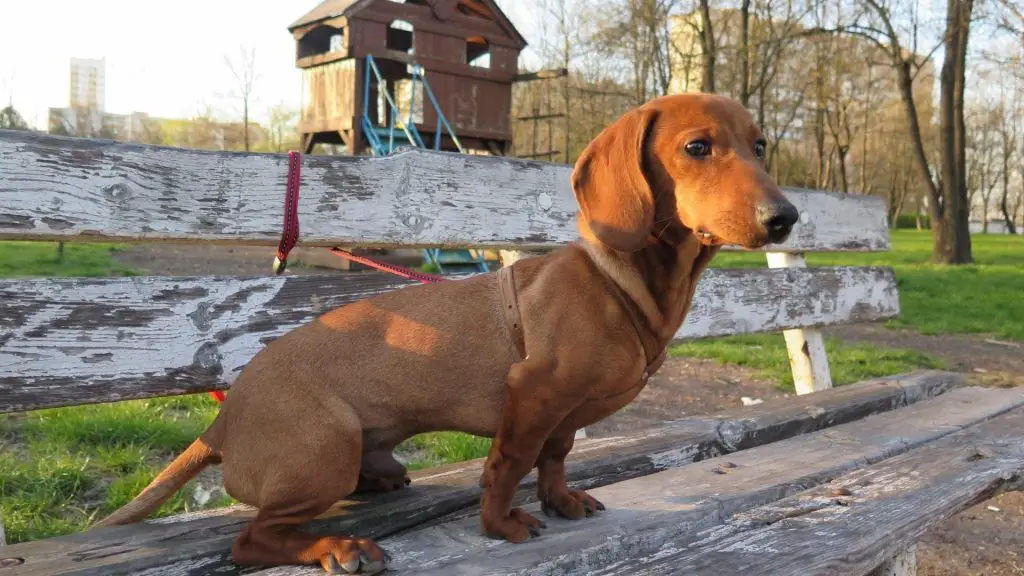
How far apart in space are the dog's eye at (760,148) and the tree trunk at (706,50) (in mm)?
16384

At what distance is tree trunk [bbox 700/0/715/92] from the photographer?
17797 mm

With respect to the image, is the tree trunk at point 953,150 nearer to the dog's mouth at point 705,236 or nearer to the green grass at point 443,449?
the green grass at point 443,449

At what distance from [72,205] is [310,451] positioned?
99cm

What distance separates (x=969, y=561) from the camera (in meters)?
3.15

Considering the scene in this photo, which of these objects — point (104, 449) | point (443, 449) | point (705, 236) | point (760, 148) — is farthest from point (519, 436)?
point (104, 449)

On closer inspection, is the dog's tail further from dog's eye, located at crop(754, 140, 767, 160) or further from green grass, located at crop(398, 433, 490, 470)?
green grass, located at crop(398, 433, 490, 470)

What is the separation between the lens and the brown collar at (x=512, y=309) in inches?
67.6

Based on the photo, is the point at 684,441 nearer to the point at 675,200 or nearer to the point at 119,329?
the point at 675,200

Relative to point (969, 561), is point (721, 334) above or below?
above

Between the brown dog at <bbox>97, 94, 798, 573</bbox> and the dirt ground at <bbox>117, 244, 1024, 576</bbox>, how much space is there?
210 centimetres

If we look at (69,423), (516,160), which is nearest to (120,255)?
(69,423)

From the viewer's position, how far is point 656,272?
1737 mm

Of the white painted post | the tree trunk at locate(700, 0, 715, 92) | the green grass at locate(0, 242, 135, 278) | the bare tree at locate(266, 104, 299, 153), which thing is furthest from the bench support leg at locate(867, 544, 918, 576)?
the bare tree at locate(266, 104, 299, 153)

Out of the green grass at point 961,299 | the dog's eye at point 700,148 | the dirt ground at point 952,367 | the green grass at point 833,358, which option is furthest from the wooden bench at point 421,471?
the green grass at point 961,299
